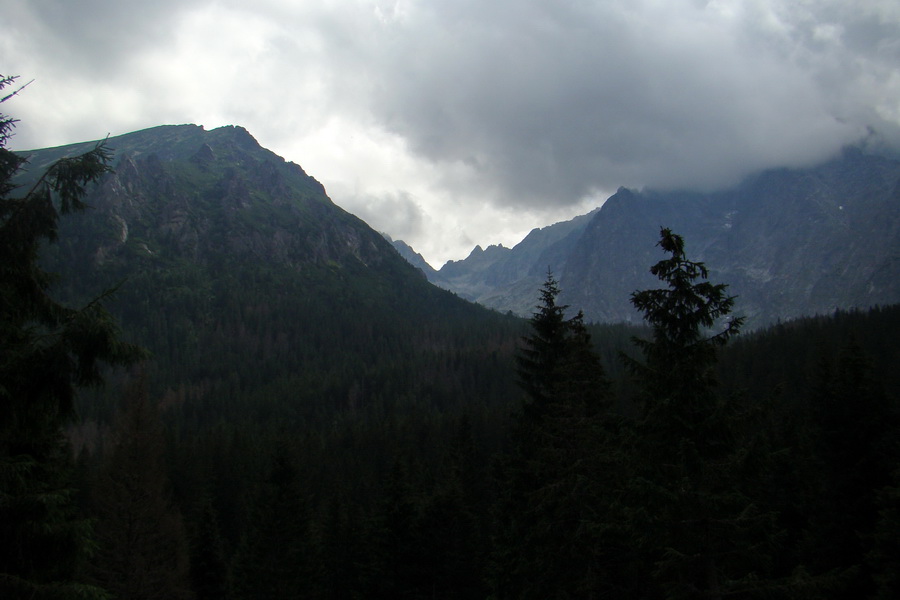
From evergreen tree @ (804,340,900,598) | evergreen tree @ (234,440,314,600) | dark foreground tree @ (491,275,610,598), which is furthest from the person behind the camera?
evergreen tree @ (234,440,314,600)

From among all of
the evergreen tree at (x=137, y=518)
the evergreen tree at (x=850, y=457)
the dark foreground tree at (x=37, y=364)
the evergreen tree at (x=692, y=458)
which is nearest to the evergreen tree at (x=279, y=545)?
the evergreen tree at (x=137, y=518)

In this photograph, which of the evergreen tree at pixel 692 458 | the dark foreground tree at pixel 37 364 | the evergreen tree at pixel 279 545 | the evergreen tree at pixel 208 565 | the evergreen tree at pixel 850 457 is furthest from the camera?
the evergreen tree at pixel 208 565

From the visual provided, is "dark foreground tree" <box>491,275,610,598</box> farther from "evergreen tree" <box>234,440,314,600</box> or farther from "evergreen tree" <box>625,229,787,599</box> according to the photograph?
"evergreen tree" <box>234,440,314,600</box>

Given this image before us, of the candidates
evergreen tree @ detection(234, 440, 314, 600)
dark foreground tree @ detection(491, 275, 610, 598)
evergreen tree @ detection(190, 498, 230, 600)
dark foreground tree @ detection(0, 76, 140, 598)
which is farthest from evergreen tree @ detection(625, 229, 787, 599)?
evergreen tree @ detection(190, 498, 230, 600)

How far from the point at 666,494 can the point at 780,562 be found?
101 feet

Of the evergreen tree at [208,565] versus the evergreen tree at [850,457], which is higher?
the evergreen tree at [850,457]

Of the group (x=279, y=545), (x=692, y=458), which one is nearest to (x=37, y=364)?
(x=692, y=458)

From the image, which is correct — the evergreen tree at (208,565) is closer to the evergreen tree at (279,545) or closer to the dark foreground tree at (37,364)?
the evergreen tree at (279,545)

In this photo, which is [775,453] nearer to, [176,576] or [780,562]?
[176,576]

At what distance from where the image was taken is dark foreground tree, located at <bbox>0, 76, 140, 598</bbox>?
332 inches

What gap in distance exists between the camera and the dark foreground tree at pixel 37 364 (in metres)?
8.45

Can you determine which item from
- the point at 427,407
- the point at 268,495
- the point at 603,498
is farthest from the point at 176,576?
the point at 427,407

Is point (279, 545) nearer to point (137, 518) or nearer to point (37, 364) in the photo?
point (137, 518)

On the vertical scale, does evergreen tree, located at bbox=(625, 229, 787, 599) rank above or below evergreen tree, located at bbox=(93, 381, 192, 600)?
above
